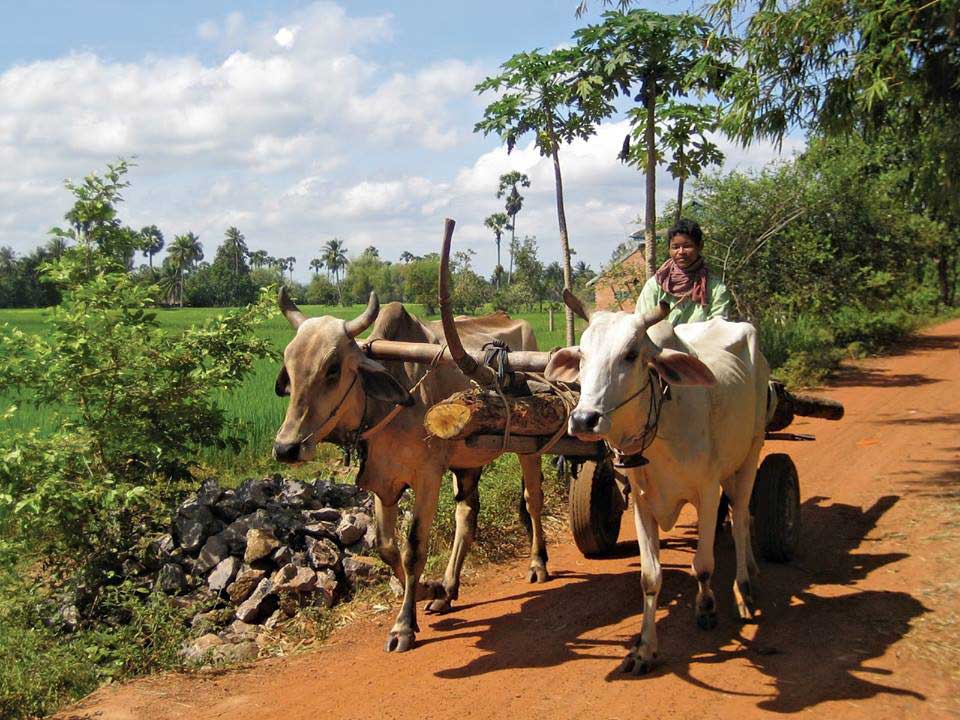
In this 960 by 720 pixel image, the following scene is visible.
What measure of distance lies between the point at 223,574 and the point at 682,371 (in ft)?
12.6

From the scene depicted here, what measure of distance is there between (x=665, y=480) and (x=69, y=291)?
4.87 m

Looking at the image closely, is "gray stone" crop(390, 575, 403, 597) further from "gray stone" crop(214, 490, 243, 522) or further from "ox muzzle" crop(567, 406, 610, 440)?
"ox muzzle" crop(567, 406, 610, 440)

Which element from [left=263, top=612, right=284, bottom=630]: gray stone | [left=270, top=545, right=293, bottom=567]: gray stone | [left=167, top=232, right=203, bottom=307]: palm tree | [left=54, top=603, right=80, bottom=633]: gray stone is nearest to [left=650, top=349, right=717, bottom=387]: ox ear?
[left=263, top=612, right=284, bottom=630]: gray stone

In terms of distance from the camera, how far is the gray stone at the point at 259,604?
19.0 ft

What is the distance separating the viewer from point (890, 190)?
18031 millimetres

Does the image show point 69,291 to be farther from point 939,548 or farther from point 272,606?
point 939,548

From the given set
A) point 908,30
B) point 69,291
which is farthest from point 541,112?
point 69,291

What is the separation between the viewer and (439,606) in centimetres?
546

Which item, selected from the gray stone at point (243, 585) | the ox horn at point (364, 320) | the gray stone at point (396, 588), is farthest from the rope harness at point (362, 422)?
the gray stone at point (243, 585)

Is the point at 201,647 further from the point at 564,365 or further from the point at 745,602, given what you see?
the point at 745,602

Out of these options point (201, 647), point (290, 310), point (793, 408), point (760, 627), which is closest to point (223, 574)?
point (201, 647)

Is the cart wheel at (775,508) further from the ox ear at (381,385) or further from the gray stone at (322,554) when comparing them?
the gray stone at (322,554)

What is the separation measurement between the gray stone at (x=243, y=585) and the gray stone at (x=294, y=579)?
0.54 feet

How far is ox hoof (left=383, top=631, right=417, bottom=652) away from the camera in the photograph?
4883 mm
